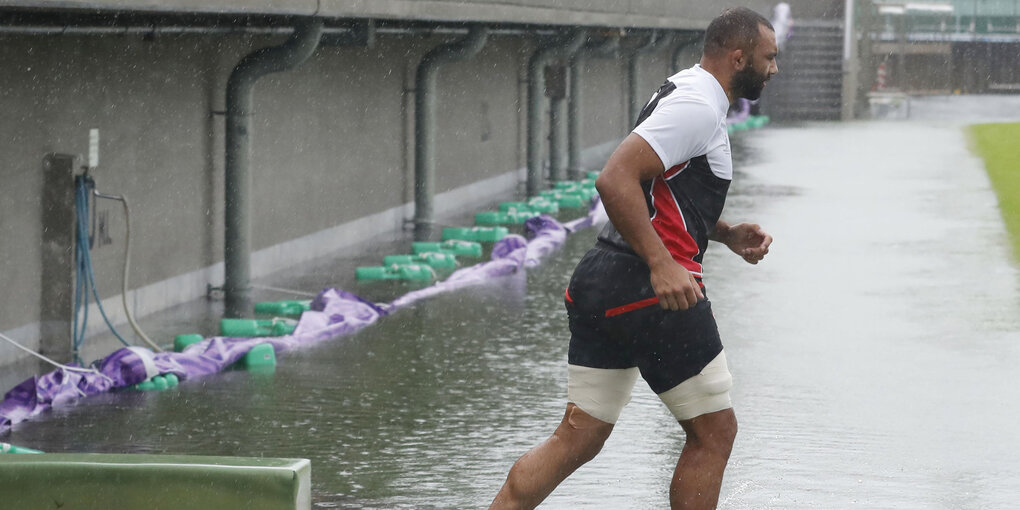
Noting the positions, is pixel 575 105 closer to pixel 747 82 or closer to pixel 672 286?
pixel 747 82

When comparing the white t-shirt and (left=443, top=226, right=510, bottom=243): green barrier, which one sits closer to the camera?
the white t-shirt

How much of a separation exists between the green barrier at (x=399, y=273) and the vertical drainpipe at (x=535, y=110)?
714cm

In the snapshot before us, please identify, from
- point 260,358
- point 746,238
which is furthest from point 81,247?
point 746,238

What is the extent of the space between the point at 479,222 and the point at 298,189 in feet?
11.6

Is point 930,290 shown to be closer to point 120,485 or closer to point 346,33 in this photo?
point 346,33

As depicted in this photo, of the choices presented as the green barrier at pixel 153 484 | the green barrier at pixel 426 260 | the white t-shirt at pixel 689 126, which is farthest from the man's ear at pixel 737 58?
the green barrier at pixel 426 260

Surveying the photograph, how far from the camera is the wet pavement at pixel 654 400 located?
663 cm

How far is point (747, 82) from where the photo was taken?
504cm

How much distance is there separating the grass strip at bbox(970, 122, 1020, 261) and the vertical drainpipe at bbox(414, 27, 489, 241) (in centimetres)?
526

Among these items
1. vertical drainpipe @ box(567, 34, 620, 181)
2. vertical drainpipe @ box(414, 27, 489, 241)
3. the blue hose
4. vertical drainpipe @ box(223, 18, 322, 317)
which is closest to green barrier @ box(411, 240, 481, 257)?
vertical drainpipe @ box(414, 27, 489, 241)

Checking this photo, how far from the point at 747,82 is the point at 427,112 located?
35.4ft

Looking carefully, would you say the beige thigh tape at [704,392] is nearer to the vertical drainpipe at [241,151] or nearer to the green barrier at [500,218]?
the vertical drainpipe at [241,151]

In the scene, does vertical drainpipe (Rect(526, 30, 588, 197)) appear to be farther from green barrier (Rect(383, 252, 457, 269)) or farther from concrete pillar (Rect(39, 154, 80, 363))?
concrete pillar (Rect(39, 154, 80, 363))

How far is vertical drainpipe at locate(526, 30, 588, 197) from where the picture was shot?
20.1 m
